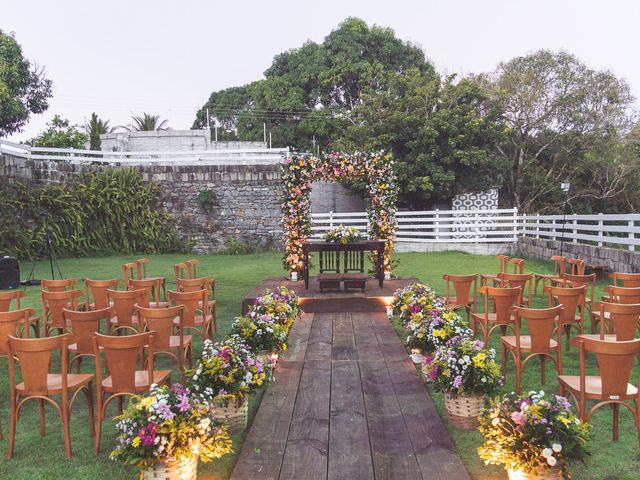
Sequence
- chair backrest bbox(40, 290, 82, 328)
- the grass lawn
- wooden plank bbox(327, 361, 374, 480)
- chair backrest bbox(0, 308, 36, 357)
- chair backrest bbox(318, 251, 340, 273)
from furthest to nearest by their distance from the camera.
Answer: chair backrest bbox(318, 251, 340, 273) < chair backrest bbox(40, 290, 82, 328) < chair backrest bbox(0, 308, 36, 357) < the grass lawn < wooden plank bbox(327, 361, 374, 480)

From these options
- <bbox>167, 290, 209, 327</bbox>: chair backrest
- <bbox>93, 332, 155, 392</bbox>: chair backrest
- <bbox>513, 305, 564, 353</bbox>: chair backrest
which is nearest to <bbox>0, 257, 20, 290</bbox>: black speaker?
<bbox>167, 290, 209, 327</bbox>: chair backrest

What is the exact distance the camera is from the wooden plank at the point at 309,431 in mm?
2852

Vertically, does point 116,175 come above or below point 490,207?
above

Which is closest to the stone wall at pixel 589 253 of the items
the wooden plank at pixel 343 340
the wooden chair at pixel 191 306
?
the wooden plank at pixel 343 340

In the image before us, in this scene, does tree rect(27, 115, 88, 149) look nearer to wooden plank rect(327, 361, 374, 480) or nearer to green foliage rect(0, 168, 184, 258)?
green foliage rect(0, 168, 184, 258)

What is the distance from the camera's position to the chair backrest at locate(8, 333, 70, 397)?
3.21 m

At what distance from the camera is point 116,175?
17.2m

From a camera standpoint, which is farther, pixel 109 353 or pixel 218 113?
pixel 218 113

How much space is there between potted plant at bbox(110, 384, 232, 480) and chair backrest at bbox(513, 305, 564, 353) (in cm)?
255

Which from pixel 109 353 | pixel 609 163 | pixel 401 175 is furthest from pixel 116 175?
pixel 609 163

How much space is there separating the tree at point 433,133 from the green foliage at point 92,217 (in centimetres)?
756

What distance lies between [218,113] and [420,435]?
134 feet

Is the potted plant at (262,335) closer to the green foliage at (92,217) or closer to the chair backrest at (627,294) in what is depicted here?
the chair backrest at (627,294)

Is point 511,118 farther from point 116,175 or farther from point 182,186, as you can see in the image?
point 116,175
